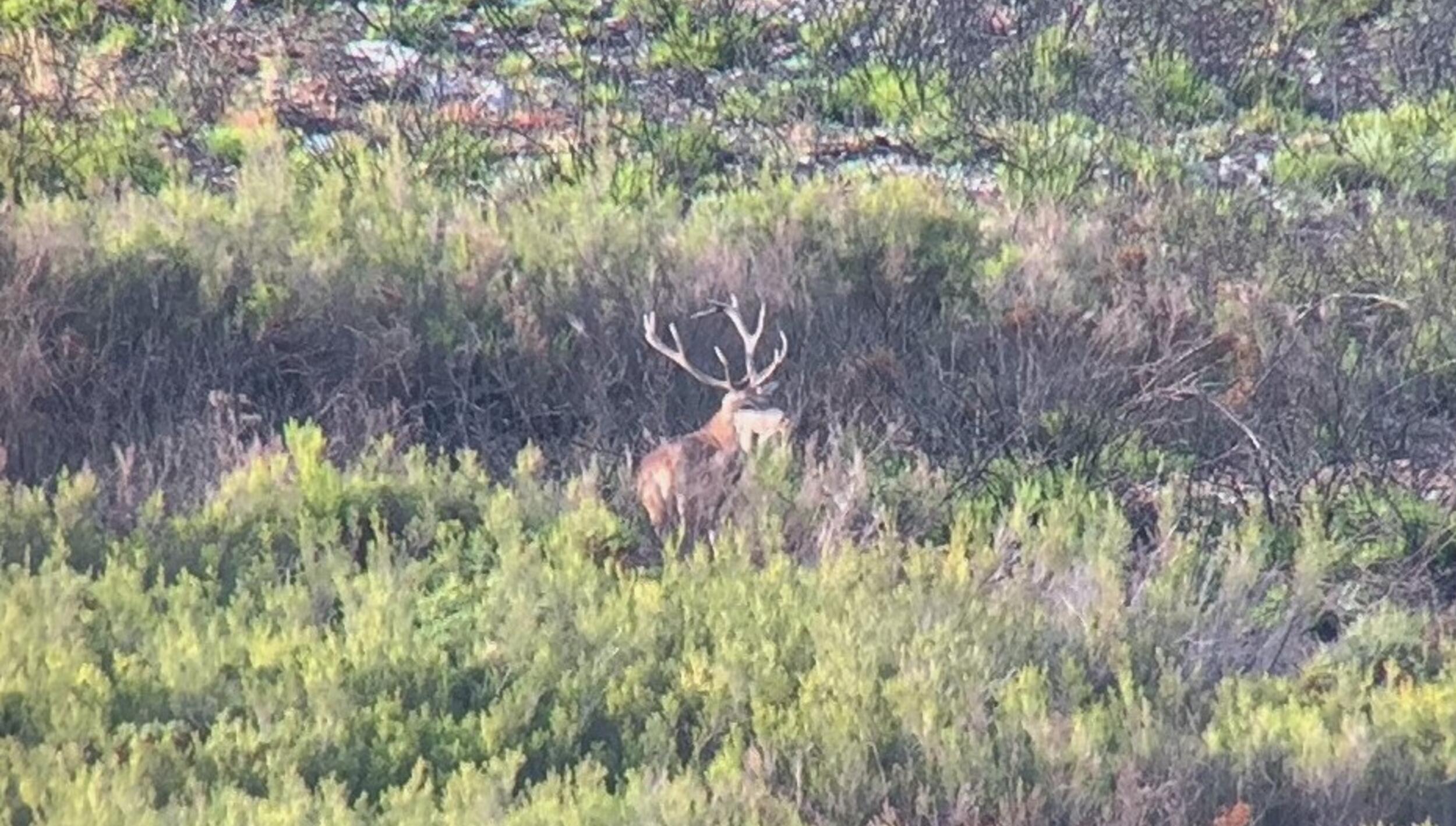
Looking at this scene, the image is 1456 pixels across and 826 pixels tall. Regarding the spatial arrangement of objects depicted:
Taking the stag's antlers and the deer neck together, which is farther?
the stag's antlers

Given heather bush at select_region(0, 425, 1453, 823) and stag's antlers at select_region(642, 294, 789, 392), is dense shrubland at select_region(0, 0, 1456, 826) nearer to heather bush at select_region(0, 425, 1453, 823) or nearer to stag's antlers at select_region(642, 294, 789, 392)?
heather bush at select_region(0, 425, 1453, 823)

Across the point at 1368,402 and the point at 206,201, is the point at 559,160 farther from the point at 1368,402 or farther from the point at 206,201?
the point at 1368,402

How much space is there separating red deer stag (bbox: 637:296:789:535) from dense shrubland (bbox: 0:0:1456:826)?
10 cm

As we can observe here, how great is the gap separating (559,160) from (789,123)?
1.41 meters

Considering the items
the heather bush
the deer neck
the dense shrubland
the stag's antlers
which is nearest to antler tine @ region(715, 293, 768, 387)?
the stag's antlers

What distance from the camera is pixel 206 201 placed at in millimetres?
9094

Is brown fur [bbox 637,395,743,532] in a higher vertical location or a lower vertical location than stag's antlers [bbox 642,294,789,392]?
lower

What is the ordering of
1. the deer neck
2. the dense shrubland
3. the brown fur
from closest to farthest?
the dense shrubland
the brown fur
the deer neck

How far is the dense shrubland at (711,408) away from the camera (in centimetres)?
519

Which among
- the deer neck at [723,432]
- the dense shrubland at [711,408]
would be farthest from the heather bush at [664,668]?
the deer neck at [723,432]

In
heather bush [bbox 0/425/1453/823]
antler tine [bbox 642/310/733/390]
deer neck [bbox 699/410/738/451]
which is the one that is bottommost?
heather bush [bbox 0/425/1453/823]

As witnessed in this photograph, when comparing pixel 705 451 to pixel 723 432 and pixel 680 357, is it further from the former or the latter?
pixel 680 357

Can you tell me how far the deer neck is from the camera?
6934mm

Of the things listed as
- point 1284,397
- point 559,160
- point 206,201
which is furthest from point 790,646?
point 559,160
